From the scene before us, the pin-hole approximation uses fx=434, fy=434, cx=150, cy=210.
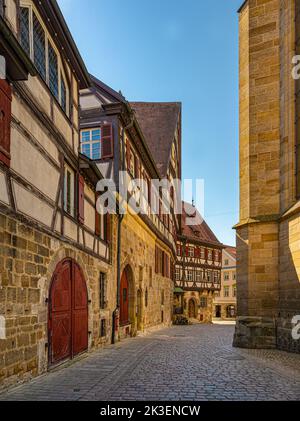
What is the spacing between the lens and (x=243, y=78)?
14430 mm

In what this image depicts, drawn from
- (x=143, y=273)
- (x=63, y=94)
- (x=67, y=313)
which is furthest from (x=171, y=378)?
(x=143, y=273)

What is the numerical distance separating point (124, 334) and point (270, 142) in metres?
8.47

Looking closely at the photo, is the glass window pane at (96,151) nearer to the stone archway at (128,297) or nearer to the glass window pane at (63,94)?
the stone archway at (128,297)

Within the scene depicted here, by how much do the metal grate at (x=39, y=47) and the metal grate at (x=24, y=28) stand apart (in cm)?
32

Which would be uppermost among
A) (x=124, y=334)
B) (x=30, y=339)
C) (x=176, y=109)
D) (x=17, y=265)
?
(x=176, y=109)

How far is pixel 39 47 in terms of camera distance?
27.7 feet

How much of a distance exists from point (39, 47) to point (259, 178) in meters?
7.80

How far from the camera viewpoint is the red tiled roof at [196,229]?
40.8 m

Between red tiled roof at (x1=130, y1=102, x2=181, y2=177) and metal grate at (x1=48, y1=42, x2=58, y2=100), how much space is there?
17.0 metres

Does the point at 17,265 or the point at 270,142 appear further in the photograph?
the point at 270,142

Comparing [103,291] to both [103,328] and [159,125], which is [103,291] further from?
[159,125]

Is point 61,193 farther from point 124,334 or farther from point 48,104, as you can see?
point 124,334

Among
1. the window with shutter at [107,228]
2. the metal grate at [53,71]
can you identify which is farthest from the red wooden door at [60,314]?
the window with shutter at [107,228]

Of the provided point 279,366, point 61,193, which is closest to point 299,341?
point 279,366
